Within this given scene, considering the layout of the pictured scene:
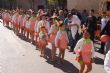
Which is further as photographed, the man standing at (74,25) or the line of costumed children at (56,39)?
the man standing at (74,25)

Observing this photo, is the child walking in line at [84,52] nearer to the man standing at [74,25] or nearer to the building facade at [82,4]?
the man standing at [74,25]

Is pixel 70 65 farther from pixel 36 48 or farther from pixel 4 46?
pixel 4 46

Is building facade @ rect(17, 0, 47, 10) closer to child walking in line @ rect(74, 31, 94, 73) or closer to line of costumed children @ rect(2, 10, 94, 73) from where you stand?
line of costumed children @ rect(2, 10, 94, 73)

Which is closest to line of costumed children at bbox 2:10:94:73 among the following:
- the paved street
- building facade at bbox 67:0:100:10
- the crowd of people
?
the crowd of people

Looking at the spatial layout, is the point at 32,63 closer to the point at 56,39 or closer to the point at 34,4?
the point at 56,39

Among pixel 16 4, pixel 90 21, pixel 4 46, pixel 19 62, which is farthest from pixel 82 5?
pixel 16 4

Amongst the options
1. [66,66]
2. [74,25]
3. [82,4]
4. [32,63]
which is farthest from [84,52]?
[82,4]

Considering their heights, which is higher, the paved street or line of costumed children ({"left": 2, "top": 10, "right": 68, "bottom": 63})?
line of costumed children ({"left": 2, "top": 10, "right": 68, "bottom": 63})

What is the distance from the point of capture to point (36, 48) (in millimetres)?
17750

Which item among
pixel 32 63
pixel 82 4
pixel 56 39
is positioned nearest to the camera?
pixel 56 39

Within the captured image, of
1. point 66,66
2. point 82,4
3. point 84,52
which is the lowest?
point 82,4

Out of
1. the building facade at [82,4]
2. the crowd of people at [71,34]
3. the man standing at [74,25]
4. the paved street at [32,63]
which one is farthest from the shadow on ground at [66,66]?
the building facade at [82,4]

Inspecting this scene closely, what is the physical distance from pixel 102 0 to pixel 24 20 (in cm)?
488

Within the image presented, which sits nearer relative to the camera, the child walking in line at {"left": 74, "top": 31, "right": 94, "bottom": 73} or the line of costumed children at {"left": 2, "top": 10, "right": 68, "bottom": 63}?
the child walking in line at {"left": 74, "top": 31, "right": 94, "bottom": 73}
